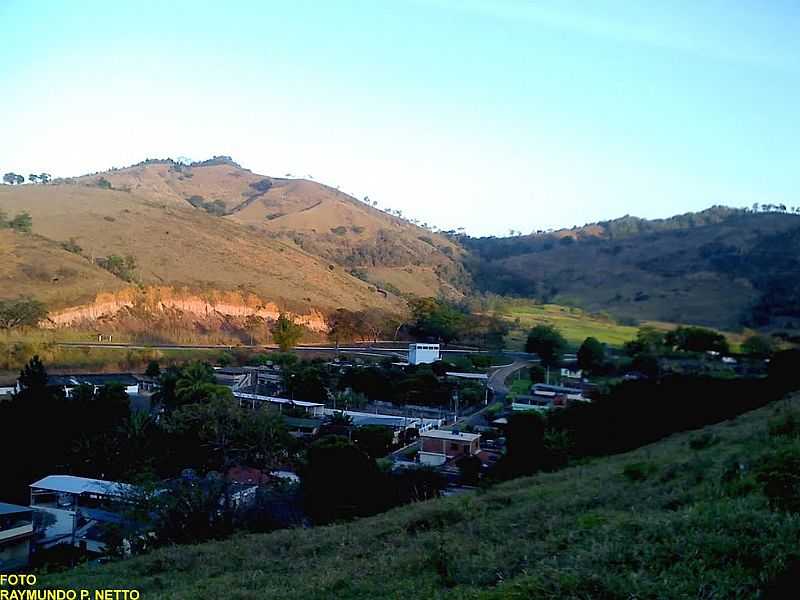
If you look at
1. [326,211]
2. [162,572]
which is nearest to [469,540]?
[162,572]

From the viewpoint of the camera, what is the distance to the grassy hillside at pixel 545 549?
3912 mm

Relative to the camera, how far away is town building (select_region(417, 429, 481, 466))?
1712 cm

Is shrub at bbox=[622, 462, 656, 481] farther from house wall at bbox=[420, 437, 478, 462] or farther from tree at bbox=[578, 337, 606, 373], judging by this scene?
house wall at bbox=[420, 437, 478, 462]

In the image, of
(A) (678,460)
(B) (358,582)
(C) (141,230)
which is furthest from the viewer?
(C) (141,230)

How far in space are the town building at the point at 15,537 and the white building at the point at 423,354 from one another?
21.0 meters

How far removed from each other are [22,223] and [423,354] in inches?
996

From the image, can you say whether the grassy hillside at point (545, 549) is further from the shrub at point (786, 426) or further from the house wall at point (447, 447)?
the house wall at point (447, 447)

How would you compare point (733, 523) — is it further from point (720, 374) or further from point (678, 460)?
point (720, 374)

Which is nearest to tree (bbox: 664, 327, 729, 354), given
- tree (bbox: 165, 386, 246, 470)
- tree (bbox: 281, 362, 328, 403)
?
tree (bbox: 165, 386, 246, 470)

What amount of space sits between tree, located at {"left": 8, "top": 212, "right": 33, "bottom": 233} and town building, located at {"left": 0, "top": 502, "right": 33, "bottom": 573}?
33513 millimetres

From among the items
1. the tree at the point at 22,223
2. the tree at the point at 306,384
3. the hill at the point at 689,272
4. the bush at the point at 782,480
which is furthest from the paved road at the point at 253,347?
the bush at the point at 782,480

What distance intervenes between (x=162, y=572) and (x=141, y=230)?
4173 centimetres

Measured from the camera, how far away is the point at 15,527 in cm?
1029

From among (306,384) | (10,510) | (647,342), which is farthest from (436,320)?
(647,342)
